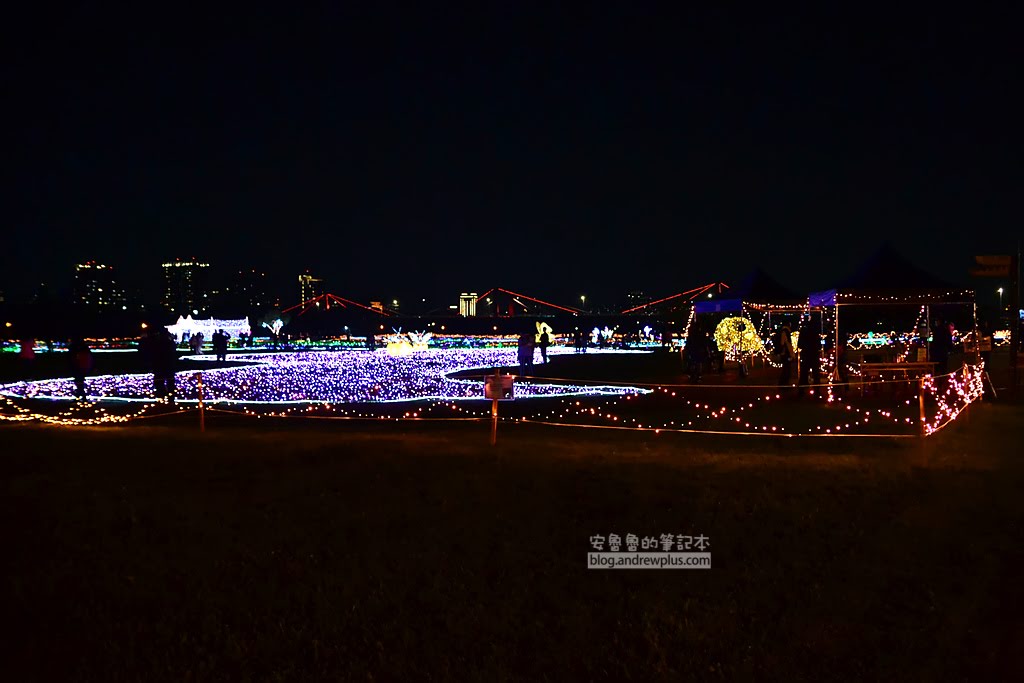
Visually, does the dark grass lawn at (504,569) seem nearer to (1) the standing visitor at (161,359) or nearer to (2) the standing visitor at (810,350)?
(2) the standing visitor at (810,350)

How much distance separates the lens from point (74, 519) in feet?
23.3

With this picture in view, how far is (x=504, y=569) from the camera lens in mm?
5633

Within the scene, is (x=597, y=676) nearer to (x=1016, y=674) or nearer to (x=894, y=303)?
(x=1016, y=674)

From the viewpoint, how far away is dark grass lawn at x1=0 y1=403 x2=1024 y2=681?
4.29 meters

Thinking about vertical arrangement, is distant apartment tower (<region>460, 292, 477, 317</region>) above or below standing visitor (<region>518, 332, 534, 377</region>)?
above

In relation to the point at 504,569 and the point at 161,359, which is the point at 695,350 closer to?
the point at 161,359

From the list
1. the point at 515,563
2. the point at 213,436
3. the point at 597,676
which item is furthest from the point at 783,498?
the point at 213,436

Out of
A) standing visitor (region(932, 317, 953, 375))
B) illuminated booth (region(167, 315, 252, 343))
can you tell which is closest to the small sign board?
standing visitor (region(932, 317, 953, 375))

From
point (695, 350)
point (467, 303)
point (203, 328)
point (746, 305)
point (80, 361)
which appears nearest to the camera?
point (80, 361)

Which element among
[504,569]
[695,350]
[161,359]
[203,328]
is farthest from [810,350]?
[203,328]

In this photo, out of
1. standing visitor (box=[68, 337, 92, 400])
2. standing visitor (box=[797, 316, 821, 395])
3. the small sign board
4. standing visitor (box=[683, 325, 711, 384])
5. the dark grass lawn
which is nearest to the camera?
the dark grass lawn

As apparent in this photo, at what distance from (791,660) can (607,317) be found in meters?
118

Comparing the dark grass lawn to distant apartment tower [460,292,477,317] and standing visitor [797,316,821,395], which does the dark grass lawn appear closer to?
standing visitor [797,316,821,395]

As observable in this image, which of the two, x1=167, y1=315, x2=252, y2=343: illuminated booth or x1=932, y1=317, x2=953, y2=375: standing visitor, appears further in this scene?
x1=167, y1=315, x2=252, y2=343: illuminated booth
